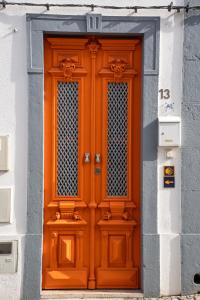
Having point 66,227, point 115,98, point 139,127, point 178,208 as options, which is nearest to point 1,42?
point 115,98

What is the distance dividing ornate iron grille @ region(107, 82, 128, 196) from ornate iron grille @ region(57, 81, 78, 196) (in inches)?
16.4

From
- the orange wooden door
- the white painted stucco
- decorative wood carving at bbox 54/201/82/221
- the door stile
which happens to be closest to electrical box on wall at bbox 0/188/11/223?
the white painted stucco

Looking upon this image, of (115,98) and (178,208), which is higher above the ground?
(115,98)

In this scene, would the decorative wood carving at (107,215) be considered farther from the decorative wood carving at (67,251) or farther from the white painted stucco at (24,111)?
the white painted stucco at (24,111)

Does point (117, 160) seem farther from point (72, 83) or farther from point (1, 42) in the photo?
point (1, 42)

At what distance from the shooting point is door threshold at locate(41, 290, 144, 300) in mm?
5316

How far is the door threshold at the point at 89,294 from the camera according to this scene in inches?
209

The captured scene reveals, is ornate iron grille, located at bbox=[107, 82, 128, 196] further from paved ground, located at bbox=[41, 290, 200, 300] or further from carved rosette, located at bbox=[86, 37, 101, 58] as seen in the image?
paved ground, located at bbox=[41, 290, 200, 300]

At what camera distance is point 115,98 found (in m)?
5.51

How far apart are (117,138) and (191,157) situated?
920 millimetres

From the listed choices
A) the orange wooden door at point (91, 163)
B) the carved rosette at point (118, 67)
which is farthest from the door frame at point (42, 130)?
the carved rosette at point (118, 67)

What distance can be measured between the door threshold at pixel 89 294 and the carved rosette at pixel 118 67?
8.53 feet

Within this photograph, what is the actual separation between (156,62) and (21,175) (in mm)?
2072

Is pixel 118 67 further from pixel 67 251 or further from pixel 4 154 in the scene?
pixel 67 251
